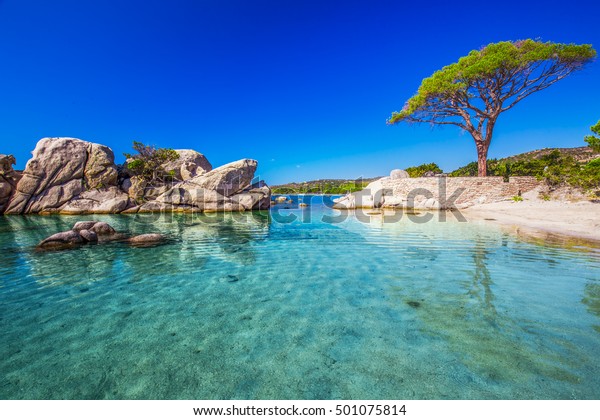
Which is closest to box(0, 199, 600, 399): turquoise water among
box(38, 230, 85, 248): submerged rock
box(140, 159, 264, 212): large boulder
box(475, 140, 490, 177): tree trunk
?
A: box(38, 230, 85, 248): submerged rock

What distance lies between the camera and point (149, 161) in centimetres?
2964

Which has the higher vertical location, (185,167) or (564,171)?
(185,167)

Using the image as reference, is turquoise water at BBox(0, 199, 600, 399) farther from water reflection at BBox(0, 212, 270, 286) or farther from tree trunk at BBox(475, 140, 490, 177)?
tree trunk at BBox(475, 140, 490, 177)

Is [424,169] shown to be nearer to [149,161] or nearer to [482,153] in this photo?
[482,153]

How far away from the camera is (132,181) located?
29406mm

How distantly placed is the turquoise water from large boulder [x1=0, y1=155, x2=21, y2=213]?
86.8 ft

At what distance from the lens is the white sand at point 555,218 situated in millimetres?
12016

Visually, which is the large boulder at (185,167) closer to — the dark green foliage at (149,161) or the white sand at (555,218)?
the dark green foliage at (149,161)

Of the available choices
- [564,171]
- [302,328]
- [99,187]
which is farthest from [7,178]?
[564,171]

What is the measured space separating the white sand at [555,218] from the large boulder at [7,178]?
4299cm

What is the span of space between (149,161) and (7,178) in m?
12.9

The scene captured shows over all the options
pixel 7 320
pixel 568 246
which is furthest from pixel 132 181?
pixel 568 246
